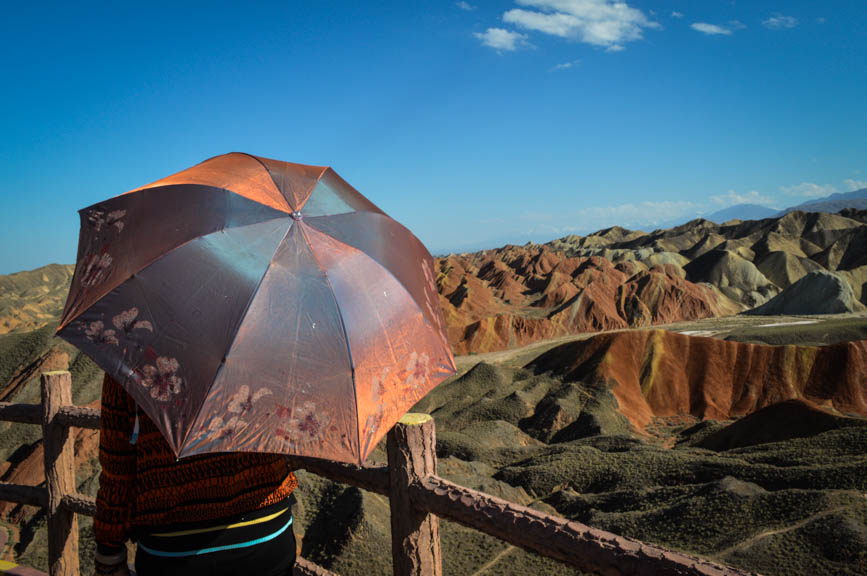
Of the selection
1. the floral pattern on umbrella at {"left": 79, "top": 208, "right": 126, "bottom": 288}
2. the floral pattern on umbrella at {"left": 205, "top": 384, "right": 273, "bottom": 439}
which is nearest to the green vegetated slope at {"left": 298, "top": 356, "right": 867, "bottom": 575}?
the floral pattern on umbrella at {"left": 205, "top": 384, "right": 273, "bottom": 439}

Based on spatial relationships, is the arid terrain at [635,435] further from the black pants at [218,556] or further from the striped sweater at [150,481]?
the striped sweater at [150,481]

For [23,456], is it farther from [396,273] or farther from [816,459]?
[816,459]

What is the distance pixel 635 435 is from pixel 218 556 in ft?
69.6

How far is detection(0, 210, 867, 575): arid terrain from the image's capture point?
859cm

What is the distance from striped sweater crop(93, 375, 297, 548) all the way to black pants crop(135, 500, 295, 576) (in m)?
0.07

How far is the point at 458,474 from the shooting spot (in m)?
13.4

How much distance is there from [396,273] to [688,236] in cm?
11092

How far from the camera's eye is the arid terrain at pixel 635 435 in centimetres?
859

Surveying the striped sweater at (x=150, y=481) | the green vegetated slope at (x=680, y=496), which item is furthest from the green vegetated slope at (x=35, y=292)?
the striped sweater at (x=150, y=481)

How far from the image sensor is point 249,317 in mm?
1715

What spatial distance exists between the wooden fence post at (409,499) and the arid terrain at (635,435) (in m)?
5.56

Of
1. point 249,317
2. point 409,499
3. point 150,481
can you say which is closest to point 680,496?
point 409,499

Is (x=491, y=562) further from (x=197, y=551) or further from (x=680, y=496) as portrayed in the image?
(x=197, y=551)

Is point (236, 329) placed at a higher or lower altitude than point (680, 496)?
higher
